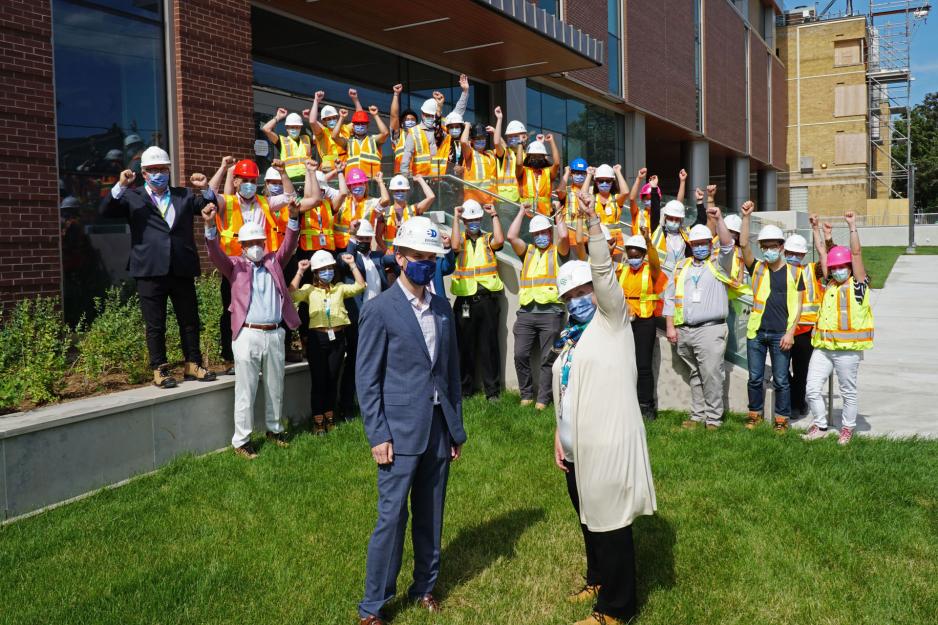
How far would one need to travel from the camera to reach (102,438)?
23.0ft

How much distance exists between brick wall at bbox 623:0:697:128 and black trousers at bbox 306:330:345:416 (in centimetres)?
2215

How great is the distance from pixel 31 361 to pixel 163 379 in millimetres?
1148

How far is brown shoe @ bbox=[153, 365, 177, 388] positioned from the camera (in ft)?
25.6

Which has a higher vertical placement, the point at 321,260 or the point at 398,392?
the point at 321,260

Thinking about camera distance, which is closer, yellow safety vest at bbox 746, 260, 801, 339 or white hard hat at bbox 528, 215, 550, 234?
yellow safety vest at bbox 746, 260, 801, 339

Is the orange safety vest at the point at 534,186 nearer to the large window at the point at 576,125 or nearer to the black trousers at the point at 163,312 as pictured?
the black trousers at the point at 163,312

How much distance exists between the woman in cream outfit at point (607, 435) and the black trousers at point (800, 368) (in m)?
5.44

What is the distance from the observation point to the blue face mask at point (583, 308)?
4.80 meters

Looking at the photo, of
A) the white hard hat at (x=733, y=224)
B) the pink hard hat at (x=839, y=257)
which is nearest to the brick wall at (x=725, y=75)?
the white hard hat at (x=733, y=224)

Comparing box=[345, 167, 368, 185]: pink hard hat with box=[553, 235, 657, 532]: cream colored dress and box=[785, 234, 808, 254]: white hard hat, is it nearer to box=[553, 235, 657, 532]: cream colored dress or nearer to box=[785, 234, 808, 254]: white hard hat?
box=[785, 234, 808, 254]: white hard hat

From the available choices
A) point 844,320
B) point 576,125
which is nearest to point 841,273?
Answer: point 844,320

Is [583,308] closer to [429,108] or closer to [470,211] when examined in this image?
[470,211]

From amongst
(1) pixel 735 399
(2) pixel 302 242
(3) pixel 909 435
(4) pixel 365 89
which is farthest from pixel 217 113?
(3) pixel 909 435

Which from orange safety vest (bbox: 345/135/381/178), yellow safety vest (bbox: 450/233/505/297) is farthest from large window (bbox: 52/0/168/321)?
yellow safety vest (bbox: 450/233/505/297)
